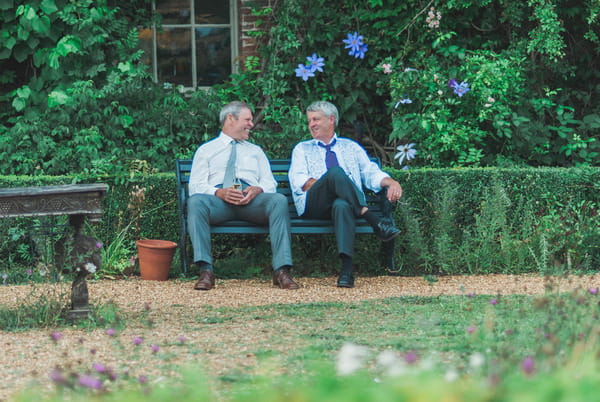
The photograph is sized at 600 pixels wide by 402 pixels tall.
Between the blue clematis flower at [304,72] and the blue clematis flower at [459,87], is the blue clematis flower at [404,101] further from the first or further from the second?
the blue clematis flower at [304,72]

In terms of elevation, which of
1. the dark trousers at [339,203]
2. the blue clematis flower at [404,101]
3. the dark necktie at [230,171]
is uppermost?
the blue clematis flower at [404,101]

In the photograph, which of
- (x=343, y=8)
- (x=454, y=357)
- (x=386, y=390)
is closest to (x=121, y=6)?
(x=343, y=8)

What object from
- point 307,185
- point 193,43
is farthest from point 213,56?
point 307,185

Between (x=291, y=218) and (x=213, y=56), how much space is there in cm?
293

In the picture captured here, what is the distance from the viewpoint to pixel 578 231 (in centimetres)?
615

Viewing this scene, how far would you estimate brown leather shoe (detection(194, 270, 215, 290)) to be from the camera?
5426 millimetres

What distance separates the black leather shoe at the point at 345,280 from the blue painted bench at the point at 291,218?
0.34 m

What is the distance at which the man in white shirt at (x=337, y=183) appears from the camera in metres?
5.67

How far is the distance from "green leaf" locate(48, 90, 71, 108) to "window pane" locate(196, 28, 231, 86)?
60.1 inches

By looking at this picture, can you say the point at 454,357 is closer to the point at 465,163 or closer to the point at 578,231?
the point at 578,231

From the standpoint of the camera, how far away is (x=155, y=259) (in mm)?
5906

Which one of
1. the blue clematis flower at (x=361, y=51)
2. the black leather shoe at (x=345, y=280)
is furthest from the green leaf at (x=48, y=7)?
the black leather shoe at (x=345, y=280)

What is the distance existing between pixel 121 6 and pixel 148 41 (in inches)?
17.5

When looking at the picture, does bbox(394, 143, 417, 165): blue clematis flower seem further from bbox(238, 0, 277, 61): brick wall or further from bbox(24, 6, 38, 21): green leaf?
bbox(24, 6, 38, 21): green leaf
